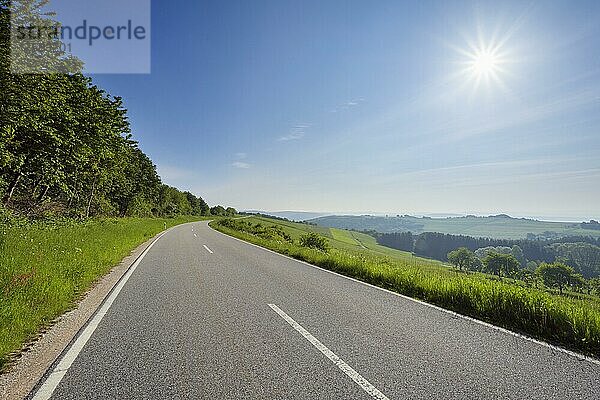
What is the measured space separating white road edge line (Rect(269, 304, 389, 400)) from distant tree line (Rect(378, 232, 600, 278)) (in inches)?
2563

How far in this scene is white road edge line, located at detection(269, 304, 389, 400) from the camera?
2.98 metres

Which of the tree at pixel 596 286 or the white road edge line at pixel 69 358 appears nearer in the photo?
the white road edge line at pixel 69 358

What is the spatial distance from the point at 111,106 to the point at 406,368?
28.1 meters

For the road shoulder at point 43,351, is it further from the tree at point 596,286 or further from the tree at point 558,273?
the tree at point 558,273

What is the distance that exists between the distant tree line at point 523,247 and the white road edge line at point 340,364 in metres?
65.1

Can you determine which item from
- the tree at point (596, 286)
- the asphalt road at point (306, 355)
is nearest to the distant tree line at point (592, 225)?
the tree at point (596, 286)

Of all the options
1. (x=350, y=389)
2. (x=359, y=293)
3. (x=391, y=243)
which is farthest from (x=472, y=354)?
(x=391, y=243)

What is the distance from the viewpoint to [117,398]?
9.36 feet

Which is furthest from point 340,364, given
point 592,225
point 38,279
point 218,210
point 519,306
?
point 592,225

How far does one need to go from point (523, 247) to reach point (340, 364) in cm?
10161

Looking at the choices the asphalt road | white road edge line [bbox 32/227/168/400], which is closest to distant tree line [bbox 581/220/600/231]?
the asphalt road

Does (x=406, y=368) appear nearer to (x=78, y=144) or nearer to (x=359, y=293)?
(x=359, y=293)

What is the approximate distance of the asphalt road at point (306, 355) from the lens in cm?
304

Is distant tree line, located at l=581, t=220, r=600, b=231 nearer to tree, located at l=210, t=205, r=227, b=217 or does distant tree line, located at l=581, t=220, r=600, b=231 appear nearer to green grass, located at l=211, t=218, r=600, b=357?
tree, located at l=210, t=205, r=227, b=217
